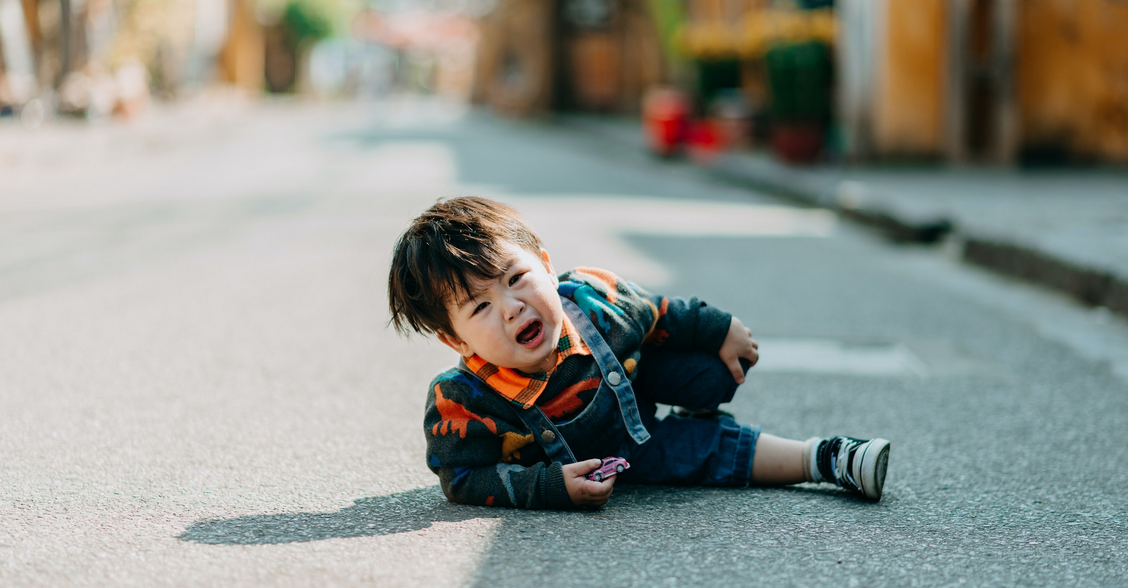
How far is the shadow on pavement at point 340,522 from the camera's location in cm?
213

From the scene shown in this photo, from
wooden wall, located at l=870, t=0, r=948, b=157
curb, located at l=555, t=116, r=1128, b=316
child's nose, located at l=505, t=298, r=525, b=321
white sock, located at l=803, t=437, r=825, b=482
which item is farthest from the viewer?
wooden wall, located at l=870, t=0, r=948, b=157

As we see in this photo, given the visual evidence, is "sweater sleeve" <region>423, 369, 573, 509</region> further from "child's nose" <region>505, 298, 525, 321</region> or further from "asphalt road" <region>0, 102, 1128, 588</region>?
"child's nose" <region>505, 298, 525, 321</region>

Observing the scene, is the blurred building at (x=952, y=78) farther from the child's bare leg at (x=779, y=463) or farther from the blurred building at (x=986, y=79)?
the child's bare leg at (x=779, y=463)

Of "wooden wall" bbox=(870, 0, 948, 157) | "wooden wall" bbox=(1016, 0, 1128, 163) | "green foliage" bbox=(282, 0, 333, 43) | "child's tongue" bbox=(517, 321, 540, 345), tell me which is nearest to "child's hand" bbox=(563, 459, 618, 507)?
"child's tongue" bbox=(517, 321, 540, 345)

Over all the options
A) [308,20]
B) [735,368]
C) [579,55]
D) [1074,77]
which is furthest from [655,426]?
[308,20]

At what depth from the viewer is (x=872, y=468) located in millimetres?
2377

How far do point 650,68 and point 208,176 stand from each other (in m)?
17.0

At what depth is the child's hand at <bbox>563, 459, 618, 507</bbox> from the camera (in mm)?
2246

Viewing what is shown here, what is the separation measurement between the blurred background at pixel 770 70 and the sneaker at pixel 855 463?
341 inches

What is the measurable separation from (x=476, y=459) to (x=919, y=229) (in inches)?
206

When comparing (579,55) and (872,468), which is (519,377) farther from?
(579,55)

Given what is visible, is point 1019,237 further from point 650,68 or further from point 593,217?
point 650,68

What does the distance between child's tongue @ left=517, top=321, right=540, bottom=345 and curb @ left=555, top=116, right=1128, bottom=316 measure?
3188mm

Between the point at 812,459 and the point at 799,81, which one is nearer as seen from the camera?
the point at 812,459
